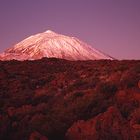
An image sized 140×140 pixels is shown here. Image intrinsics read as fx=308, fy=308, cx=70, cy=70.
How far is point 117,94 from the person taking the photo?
1673cm

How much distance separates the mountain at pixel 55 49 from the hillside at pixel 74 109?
91.5 metres

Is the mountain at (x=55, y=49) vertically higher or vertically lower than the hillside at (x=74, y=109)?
lower

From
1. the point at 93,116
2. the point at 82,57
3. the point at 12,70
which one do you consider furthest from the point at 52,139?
the point at 82,57

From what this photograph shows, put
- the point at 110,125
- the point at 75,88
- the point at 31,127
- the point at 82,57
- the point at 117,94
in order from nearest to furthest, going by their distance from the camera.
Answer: the point at 110,125, the point at 31,127, the point at 117,94, the point at 75,88, the point at 82,57

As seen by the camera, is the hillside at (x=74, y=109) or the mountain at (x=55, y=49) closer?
the hillside at (x=74, y=109)

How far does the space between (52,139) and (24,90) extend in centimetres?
579

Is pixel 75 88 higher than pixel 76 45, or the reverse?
pixel 75 88

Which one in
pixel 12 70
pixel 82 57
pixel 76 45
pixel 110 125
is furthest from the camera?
pixel 76 45

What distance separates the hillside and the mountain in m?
91.5

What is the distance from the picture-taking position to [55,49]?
399 feet

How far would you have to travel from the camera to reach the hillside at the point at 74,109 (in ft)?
46.6

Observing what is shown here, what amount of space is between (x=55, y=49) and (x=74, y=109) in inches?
4173

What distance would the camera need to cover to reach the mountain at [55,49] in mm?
114450

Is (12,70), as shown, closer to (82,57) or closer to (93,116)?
(93,116)
